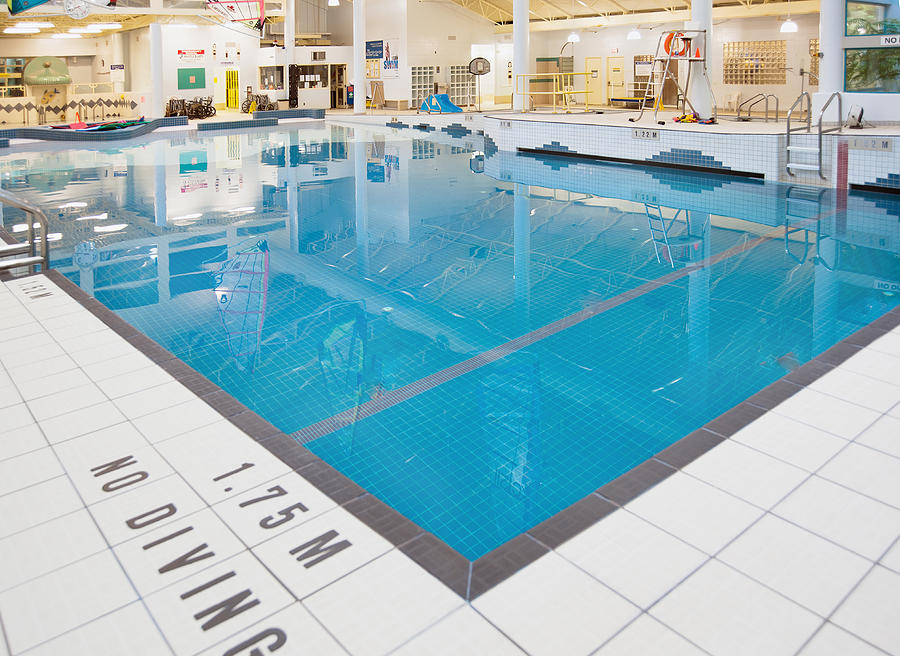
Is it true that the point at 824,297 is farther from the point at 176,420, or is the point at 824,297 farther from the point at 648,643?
the point at 176,420

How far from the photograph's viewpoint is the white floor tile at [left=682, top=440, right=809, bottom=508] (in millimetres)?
2609

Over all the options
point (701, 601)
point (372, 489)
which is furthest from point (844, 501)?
point (372, 489)

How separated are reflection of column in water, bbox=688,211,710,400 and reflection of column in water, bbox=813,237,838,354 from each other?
1.97ft

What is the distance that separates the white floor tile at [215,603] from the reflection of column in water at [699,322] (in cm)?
230

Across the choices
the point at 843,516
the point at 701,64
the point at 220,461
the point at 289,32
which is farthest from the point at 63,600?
the point at 289,32

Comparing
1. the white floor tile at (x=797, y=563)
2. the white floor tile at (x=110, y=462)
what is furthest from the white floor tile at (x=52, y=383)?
the white floor tile at (x=797, y=563)

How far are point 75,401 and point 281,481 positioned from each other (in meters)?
1.32

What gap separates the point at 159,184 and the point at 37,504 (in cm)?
858

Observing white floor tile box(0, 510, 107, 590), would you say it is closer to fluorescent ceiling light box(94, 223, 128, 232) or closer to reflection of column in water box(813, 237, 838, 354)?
reflection of column in water box(813, 237, 838, 354)

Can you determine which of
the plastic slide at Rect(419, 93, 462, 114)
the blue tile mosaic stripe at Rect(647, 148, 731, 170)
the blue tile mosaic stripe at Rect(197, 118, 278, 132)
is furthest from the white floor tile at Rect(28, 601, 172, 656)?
the blue tile mosaic stripe at Rect(197, 118, 278, 132)

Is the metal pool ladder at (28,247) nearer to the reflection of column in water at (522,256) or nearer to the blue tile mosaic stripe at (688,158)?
the reflection of column in water at (522,256)

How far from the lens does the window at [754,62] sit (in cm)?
1634

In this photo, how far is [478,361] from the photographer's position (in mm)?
4148

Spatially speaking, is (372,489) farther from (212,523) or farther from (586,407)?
(586,407)
